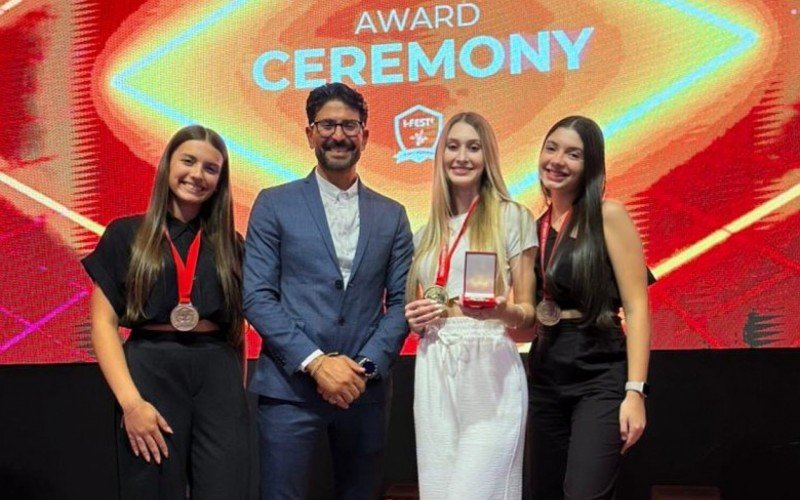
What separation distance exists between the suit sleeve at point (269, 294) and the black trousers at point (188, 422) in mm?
193

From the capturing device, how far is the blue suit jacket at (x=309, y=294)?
2.56m

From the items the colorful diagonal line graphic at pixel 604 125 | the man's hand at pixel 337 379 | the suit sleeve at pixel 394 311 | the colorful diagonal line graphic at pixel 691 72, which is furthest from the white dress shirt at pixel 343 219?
the colorful diagonal line graphic at pixel 691 72

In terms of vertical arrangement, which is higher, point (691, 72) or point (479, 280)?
point (691, 72)

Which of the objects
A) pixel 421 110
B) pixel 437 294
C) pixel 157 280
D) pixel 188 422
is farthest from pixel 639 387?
pixel 421 110

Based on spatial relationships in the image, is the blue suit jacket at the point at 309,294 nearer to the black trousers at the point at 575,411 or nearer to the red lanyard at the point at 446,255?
the red lanyard at the point at 446,255

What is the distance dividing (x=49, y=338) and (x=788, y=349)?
10.6 feet

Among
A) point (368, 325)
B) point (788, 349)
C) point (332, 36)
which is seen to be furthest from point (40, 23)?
point (788, 349)

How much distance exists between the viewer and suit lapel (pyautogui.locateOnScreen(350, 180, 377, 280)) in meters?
2.63

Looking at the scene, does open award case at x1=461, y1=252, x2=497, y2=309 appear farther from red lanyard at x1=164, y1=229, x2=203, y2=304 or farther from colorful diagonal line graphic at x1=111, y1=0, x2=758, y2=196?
colorful diagonal line graphic at x1=111, y1=0, x2=758, y2=196

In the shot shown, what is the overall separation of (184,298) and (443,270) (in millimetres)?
763

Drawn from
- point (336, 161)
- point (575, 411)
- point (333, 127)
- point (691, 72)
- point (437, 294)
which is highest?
point (691, 72)

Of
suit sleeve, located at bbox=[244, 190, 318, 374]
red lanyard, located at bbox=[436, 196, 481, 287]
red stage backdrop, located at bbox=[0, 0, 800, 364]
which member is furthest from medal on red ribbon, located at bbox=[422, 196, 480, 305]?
red stage backdrop, located at bbox=[0, 0, 800, 364]

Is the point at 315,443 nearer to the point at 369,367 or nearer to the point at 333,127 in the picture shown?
the point at 369,367

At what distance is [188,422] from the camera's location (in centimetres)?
254
